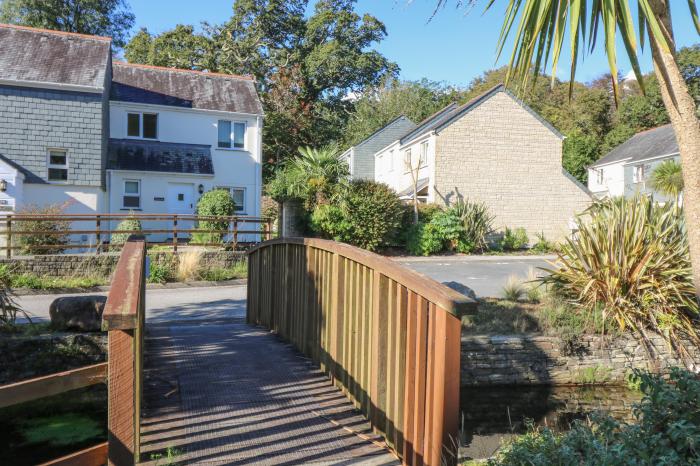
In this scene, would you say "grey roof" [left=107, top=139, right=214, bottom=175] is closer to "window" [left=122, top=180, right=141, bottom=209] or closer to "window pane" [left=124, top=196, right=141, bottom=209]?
"window" [left=122, top=180, right=141, bottom=209]

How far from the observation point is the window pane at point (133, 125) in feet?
77.0

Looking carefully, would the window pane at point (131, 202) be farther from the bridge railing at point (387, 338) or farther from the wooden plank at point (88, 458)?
the wooden plank at point (88, 458)

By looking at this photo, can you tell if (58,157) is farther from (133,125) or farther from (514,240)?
(514,240)

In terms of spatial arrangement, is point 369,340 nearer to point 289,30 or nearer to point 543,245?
point 543,245

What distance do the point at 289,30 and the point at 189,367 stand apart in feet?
125

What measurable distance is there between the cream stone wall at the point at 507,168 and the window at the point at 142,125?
1224cm

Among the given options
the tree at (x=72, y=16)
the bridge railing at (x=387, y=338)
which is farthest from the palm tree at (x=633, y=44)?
the tree at (x=72, y=16)

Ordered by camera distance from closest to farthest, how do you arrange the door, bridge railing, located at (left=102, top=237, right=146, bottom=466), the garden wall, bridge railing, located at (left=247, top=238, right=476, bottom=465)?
1. bridge railing, located at (left=102, top=237, right=146, bottom=466)
2. bridge railing, located at (left=247, top=238, right=476, bottom=465)
3. the garden wall
4. the door

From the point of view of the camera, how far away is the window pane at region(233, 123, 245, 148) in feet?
80.9

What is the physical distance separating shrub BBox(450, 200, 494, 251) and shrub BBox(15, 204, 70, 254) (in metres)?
14.3

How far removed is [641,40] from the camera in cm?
399

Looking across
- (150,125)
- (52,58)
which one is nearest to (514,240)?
(150,125)

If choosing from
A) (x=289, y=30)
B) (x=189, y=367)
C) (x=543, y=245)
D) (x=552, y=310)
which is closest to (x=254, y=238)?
(x=543, y=245)

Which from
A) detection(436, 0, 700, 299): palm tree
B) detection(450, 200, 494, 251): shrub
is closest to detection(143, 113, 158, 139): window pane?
detection(450, 200, 494, 251): shrub
